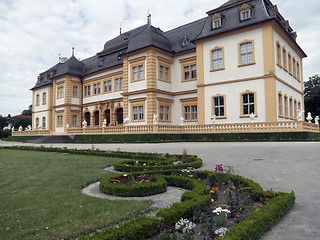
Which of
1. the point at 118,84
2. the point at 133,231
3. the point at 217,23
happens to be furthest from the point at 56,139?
the point at 133,231

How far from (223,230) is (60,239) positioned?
206 cm

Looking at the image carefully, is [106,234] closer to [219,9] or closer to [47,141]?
[219,9]

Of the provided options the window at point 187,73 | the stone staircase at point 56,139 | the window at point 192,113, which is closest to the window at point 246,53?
the window at point 187,73

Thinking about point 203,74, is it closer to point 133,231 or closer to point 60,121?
point 133,231

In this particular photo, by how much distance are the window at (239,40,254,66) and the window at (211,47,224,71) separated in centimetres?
188

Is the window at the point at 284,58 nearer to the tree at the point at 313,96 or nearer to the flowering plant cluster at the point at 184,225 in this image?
the tree at the point at 313,96

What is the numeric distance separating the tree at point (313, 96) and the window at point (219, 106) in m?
28.3

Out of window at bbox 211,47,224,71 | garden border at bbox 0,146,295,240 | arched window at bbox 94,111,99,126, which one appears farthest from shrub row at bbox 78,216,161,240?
arched window at bbox 94,111,99,126

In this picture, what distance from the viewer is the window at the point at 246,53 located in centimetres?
2242

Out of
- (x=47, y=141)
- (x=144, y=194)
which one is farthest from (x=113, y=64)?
(x=144, y=194)

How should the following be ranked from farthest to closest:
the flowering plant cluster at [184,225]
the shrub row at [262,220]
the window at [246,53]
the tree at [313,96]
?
1. the tree at [313,96]
2. the window at [246,53]
3. the flowering plant cluster at [184,225]
4. the shrub row at [262,220]

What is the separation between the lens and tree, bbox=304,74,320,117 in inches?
1728

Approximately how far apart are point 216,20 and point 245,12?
2.82 m

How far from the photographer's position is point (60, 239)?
327cm
